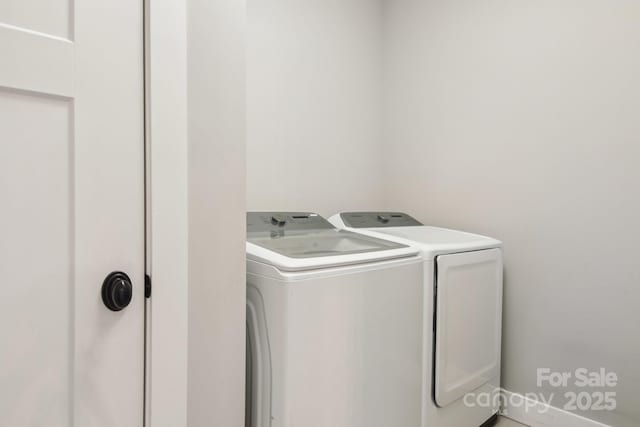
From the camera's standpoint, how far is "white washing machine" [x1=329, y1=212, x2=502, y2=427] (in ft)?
5.09

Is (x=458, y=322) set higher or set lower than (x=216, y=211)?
lower

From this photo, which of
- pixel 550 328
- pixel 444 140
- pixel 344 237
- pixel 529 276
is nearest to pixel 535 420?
pixel 550 328

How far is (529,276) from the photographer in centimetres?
200

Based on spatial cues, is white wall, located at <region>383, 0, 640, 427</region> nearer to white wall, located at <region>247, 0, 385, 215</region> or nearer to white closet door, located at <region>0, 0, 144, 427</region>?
white wall, located at <region>247, 0, 385, 215</region>

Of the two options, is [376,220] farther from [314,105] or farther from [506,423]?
[506,423]

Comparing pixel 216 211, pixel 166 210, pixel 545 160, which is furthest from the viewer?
pixel 545 160

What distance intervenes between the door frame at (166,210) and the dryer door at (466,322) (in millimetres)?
1106

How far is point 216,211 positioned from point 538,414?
2.12 metres

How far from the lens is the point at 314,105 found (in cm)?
232

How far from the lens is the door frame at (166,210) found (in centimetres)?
84

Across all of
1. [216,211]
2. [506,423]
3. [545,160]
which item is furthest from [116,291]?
[506,423]

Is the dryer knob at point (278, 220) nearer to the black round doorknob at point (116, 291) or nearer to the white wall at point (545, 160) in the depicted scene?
the black round doorknob at point (116, 291)

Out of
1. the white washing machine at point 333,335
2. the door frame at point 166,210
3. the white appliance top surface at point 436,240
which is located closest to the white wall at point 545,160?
A: the white appliance top surface at point 436,240

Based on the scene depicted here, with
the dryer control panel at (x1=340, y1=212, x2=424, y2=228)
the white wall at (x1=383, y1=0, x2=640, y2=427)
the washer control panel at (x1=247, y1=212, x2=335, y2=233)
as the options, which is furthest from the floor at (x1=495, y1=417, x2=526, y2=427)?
the washer control panel at (x1=247, y1=212, x2=335, y2=233)
